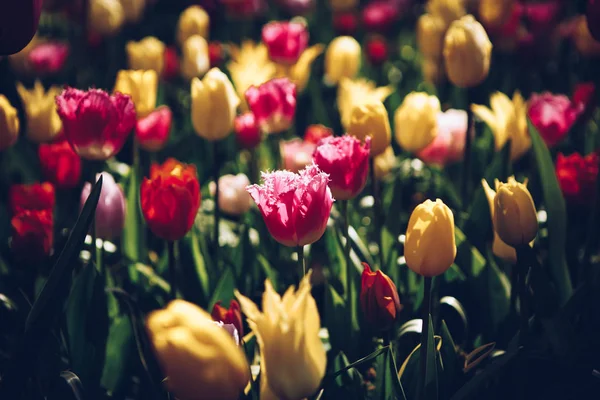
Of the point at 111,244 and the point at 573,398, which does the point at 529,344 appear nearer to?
the point at 573,398

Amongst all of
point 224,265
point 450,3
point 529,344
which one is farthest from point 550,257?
point 450,3

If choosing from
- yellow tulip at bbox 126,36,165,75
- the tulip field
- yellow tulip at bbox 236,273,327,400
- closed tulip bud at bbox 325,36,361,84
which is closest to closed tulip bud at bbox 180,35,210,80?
the tulip field

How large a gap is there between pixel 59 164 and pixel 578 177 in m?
1.48

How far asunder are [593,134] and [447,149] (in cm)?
59

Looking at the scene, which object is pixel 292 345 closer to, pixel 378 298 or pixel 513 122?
pixel 378 298

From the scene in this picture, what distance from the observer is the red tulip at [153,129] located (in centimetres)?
218

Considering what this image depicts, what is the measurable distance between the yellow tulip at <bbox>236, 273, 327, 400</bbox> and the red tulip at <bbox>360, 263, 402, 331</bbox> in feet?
1.33

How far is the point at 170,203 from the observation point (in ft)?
4.68

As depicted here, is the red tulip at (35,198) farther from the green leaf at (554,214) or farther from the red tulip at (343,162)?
the green leaf at (554,214)

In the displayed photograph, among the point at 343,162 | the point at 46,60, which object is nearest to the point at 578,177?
the point at 343,162

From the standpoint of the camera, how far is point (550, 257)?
1.63m

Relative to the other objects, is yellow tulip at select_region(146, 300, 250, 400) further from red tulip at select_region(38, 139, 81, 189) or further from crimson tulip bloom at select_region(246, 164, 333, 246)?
red tulip at select_region(38, 139, 81, 189)

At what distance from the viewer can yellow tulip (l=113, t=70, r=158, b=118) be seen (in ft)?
6.95

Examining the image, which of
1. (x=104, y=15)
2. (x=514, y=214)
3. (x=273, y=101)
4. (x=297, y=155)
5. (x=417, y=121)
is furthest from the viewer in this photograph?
(x=104, y=15)
